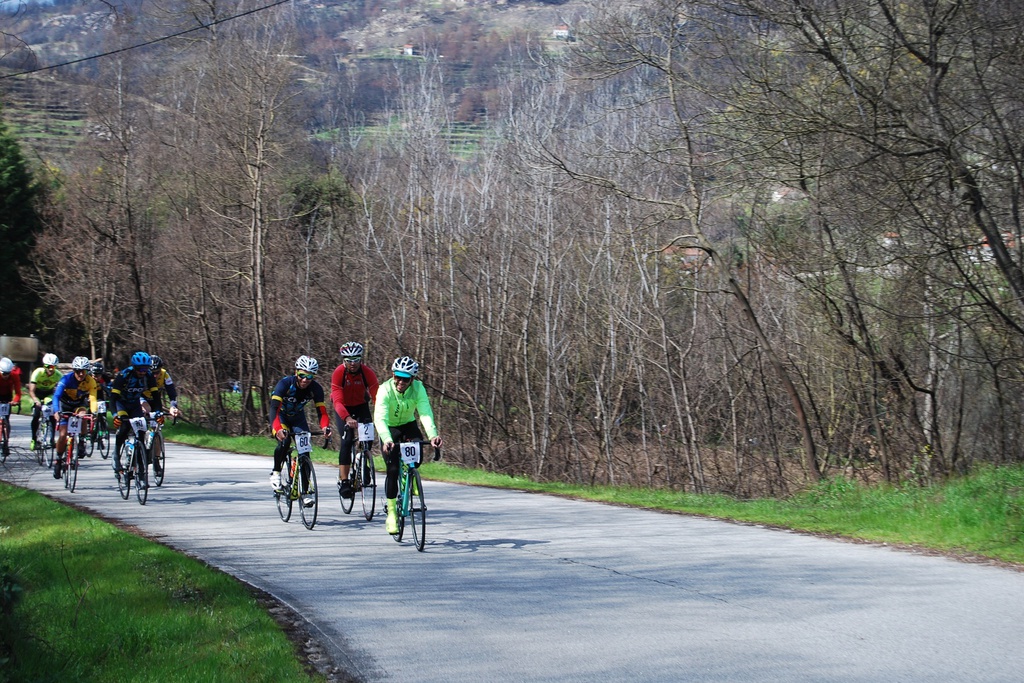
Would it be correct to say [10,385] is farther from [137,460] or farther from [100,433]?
[137,460]

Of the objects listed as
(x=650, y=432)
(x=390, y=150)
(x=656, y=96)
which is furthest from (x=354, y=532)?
(x=390, y=150)

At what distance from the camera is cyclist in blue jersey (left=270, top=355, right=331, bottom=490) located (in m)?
12.7

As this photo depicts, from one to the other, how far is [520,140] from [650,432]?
306 inches

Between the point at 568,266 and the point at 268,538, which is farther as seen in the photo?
the point at 568,266

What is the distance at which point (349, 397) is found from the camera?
13.0 meters

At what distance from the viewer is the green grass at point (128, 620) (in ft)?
20.9

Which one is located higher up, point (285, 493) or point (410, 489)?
point (410, 489)

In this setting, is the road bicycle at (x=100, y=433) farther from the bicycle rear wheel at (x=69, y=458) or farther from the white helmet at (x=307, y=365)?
the white helmet at (x=307, y=365)

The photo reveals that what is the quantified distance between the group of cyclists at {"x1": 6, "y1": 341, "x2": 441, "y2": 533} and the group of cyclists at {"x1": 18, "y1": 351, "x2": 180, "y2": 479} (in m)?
0.01

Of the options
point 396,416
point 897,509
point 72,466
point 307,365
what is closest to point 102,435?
point 72,466

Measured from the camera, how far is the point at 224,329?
3888 cm

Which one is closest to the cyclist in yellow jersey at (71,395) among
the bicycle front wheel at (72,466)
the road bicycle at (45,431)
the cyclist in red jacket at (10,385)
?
the bicycle front wheel at (72,466)

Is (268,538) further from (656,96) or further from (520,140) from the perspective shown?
(520,140)

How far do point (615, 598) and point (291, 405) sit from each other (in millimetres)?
6054
